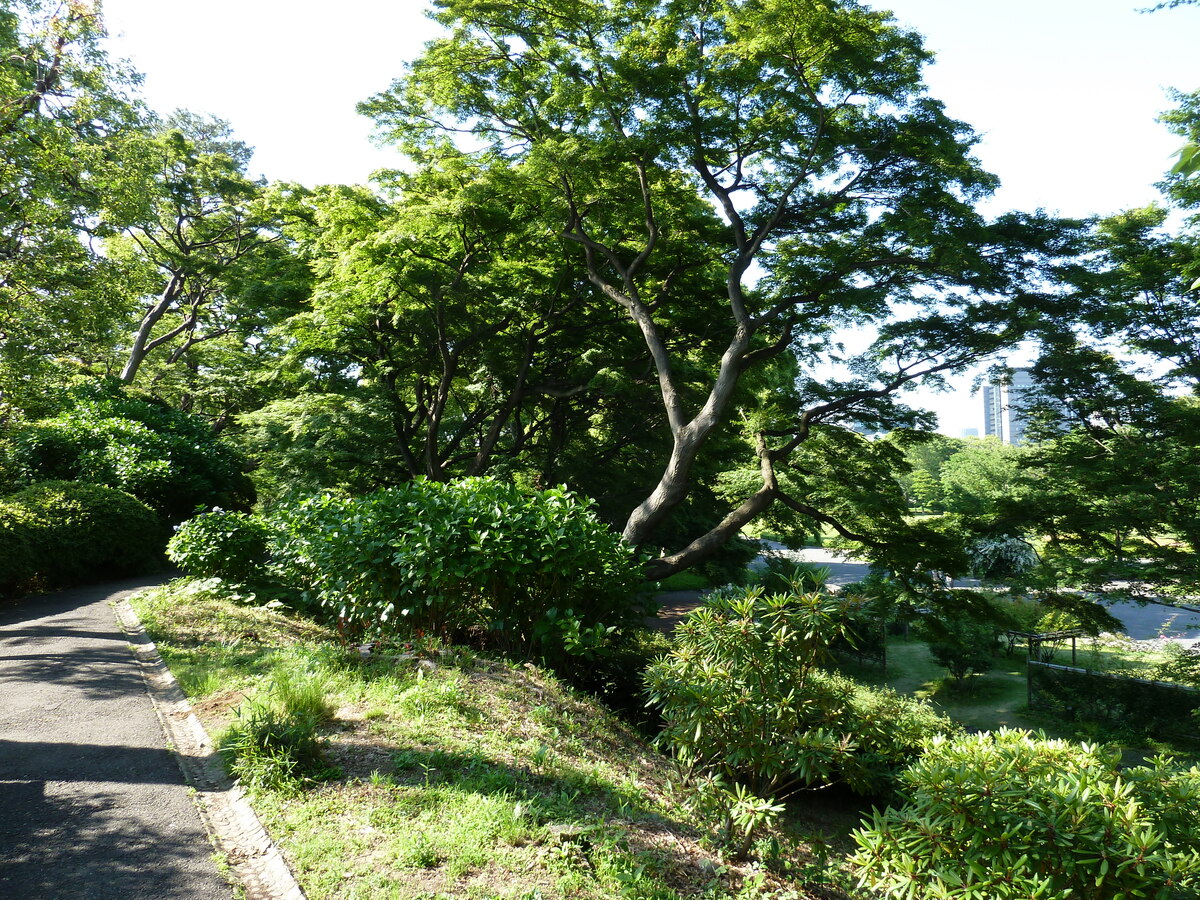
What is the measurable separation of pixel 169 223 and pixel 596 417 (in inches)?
716

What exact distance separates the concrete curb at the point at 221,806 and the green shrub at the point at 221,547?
289cm

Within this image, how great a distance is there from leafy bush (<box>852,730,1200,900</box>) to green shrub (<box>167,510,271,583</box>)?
7.87 m

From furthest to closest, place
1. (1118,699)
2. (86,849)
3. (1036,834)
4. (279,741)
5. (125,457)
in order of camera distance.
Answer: (1118,699), (125,457), (279,741), (86,849), (1036,834)

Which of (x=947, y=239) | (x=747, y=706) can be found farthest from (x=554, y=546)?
(x=947, y=239)

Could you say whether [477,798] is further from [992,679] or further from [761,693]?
Answer: [992,679]

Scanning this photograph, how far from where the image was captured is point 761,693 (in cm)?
418

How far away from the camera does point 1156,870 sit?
258 cm

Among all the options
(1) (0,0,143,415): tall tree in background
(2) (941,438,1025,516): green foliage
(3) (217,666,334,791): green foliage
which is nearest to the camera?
(3) (217,666,334,791): green foliage

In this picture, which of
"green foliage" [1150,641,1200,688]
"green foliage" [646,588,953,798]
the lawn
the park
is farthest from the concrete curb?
"green foliage" [1150,641,1200,688]

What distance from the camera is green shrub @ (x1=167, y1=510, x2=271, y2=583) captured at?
8547 millimetres

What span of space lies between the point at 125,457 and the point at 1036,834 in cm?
1527

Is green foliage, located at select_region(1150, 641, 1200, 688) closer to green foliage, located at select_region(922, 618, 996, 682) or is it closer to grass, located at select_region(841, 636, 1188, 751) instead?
grass, located at select_region(841, 636, 1188, 751)

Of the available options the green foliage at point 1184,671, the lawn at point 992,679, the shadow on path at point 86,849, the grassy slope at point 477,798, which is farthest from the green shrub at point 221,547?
the green foliage at point 1184,671

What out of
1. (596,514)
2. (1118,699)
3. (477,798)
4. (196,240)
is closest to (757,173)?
(596,514)
